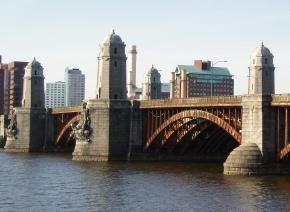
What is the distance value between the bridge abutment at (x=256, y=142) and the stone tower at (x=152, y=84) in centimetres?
5568

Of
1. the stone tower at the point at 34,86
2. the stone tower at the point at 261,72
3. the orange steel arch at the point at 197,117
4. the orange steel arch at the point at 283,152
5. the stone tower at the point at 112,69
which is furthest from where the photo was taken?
the stone tower at the point at 34,86

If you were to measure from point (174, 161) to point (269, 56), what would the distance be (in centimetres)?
2882

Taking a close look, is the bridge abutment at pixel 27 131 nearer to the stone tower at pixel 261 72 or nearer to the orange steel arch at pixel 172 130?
the orange steel arch at pixel 172 130

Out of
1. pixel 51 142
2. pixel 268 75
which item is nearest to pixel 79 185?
pixel 268 75

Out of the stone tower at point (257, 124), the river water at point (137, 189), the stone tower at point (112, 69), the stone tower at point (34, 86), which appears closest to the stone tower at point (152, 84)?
the stone tower at point (34, 86)

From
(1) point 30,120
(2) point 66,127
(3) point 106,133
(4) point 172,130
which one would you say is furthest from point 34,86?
(4) point 172,130

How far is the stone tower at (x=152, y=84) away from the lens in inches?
5103

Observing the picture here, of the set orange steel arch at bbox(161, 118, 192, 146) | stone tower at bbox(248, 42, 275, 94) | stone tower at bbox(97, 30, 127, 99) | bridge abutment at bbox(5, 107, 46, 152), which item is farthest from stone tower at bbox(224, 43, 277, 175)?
bridge abutment at bbox(5, 107, 46, 152)

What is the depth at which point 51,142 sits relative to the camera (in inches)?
5290

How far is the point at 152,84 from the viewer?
12975cm

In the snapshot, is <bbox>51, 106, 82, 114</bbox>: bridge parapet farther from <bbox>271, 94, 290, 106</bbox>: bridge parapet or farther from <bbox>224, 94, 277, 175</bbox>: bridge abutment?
<bbox>271, 94, 290, 106</bbox>: bridge parapet

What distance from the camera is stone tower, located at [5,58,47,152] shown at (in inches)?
5261

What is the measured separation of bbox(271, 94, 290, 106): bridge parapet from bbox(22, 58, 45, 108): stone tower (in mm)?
72685

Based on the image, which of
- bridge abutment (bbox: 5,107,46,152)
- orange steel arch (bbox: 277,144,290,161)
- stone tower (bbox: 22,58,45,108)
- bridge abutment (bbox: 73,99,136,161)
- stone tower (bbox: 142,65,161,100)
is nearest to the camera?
orange steel arch (bbox: 277,144,290,161)
